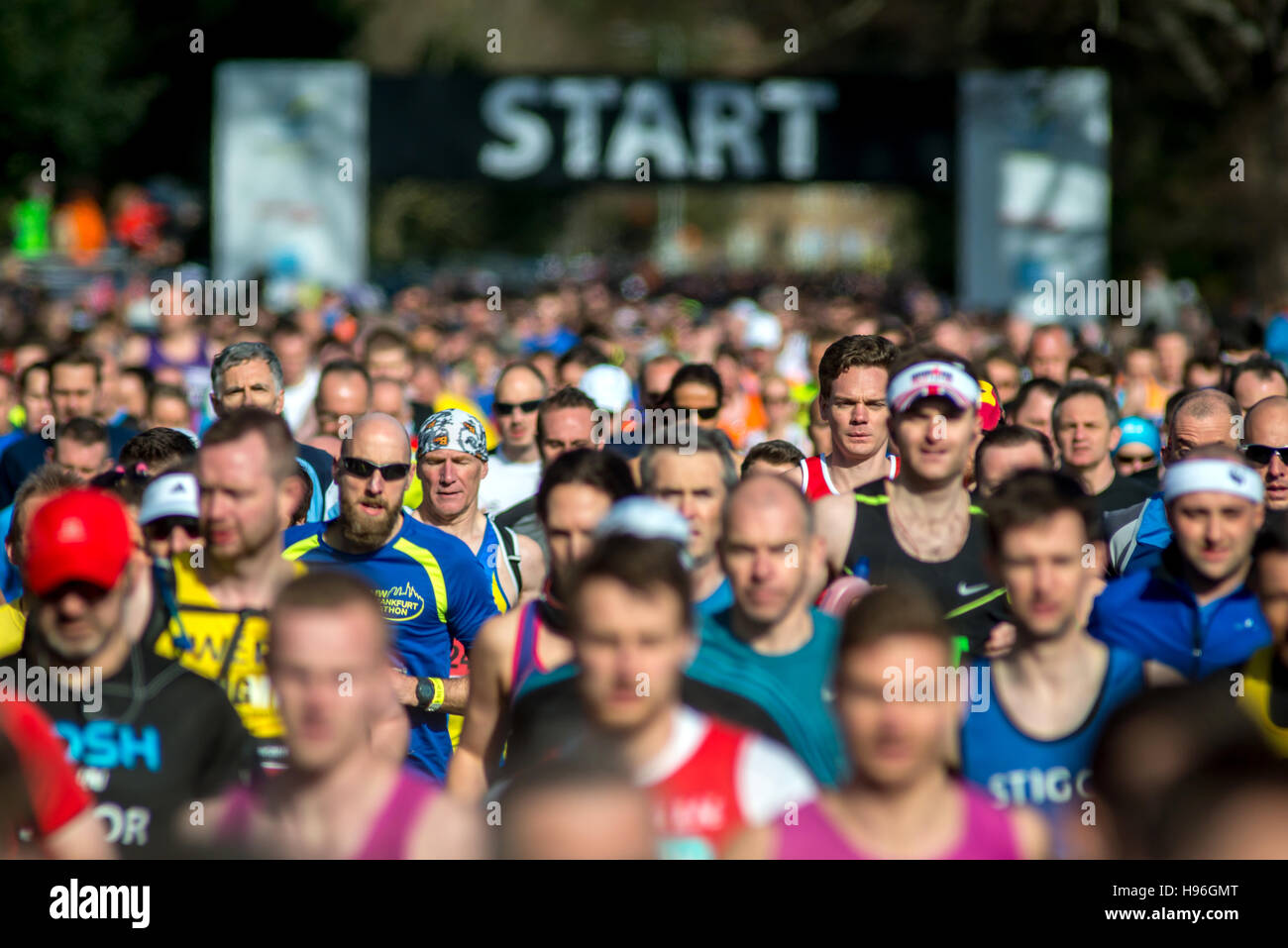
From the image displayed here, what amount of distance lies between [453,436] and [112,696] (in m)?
2.79

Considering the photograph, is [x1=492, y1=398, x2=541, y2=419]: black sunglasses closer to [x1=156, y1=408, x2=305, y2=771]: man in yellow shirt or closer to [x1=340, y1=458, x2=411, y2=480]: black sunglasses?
[x1=340, y1=458, x2=411, y2=480]: black sunglasses

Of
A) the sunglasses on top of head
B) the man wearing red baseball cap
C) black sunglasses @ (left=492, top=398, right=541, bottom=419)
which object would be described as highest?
black sunglasses @ (left=492, top=398, right=541, bottom=419)

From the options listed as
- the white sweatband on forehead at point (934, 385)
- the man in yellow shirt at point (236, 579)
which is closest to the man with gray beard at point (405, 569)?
the man in yellow shirt at point (236, 579)

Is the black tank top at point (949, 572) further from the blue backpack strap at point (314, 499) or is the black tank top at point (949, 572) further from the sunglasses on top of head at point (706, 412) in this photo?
the sunglasses on top of head at point (706, 412)

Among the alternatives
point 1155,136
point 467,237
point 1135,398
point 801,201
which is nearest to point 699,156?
point 1135,398

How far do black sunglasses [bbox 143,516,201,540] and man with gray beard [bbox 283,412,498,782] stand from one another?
3.56ft

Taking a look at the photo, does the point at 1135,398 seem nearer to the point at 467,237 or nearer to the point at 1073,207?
Result: the point at 1073,207

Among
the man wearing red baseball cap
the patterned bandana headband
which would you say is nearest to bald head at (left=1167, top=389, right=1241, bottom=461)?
the patterned bandana headband

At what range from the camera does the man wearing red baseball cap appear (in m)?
4.36

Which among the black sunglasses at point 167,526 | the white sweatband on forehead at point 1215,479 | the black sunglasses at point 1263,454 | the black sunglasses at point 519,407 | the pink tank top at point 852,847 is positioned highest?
the black sunglasses at point 519,407

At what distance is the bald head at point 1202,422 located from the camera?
23.7 feet

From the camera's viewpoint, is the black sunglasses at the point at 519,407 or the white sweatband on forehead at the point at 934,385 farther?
the black sunglasses at the point at 519,407

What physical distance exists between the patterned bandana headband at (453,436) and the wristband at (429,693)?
1.05 metres

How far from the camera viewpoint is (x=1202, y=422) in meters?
7.27
